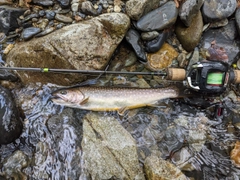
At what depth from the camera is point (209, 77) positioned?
12.1 ft

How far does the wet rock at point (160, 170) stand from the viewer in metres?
3.45

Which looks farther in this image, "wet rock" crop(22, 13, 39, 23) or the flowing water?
"wet rock" crop(22, 13, 39, 23)

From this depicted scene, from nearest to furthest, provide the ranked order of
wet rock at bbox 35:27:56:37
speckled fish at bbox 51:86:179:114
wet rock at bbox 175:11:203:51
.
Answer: speckled fish at bbox 51:86:179:114 → wet rock at bbox 35:27:56:37 → wet rock at bbox 175:11:203:51

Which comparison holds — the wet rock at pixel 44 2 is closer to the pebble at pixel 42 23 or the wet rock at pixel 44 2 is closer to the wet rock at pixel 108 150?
the pebble at pixel 42 23

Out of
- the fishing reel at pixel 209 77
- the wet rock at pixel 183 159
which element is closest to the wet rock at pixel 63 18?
the fishing reel at pixel 209 77

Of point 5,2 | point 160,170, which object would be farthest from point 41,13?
point 160,170

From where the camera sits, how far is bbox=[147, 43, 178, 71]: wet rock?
4609mm

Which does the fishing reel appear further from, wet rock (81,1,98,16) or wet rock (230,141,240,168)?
wet rock (81,1,98,16)

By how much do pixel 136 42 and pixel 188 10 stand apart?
43.6 inches

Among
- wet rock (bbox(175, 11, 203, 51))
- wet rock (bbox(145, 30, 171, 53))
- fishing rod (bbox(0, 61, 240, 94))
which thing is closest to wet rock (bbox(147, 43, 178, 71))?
wet rock (bbox(145, 30, 171, 53))

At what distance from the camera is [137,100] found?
4219mm

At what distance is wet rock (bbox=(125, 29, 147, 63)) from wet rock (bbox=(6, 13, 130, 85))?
0.20m

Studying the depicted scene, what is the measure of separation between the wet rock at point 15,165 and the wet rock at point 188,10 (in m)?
3.65

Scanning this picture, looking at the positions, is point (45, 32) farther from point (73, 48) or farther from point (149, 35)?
point (149, 35)
